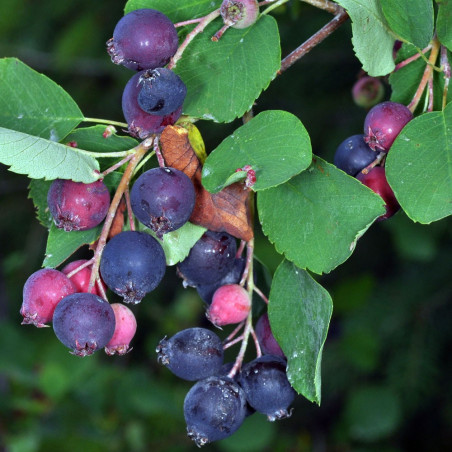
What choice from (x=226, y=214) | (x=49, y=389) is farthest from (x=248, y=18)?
(x=49, y=389)

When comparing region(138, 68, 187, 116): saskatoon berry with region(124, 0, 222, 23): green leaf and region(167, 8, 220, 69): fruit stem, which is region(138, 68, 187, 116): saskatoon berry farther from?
region(124, 0, 222, 23): green leaf

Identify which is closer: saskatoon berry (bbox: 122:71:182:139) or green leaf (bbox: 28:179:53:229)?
saskatoon berry (bbox: 122:71:182:139)

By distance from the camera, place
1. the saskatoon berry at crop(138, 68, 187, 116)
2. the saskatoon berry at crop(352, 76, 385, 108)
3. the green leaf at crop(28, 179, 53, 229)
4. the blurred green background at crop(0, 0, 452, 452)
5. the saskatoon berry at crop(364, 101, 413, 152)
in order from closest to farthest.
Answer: the saskatoon berry at crop(138, 68, 187, 116) → the saskatoon berry at crop(364, 101, 413, 152) → the green leaf at crop(28, 179, 53, 229) → the saskatoon berry at crop(352, 76, 385, 108) → the blurred green background at crop(0, 0, 452, 452)

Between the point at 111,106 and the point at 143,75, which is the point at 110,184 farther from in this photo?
the point at 111,106

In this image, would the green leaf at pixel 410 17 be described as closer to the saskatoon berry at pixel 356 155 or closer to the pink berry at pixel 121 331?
the saskatoon berry at pixel 356 155

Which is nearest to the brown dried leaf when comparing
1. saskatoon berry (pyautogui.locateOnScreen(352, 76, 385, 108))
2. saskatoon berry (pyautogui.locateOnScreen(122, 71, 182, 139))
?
saskatoon berry (pyautogui.locateOnScreen(122, 71, 182, 139))

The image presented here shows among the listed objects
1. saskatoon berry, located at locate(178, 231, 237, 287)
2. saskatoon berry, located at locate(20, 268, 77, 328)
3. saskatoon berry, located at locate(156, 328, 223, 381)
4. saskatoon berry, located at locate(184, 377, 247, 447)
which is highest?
saskatoon berry, located at locate(20, 268, 77, 328)

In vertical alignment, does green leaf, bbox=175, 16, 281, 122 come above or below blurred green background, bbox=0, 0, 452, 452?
above

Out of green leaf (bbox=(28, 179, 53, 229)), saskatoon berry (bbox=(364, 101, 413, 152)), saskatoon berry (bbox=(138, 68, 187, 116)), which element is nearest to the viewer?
saskatoon berry (bbox=(138, 68, 187, 116))
